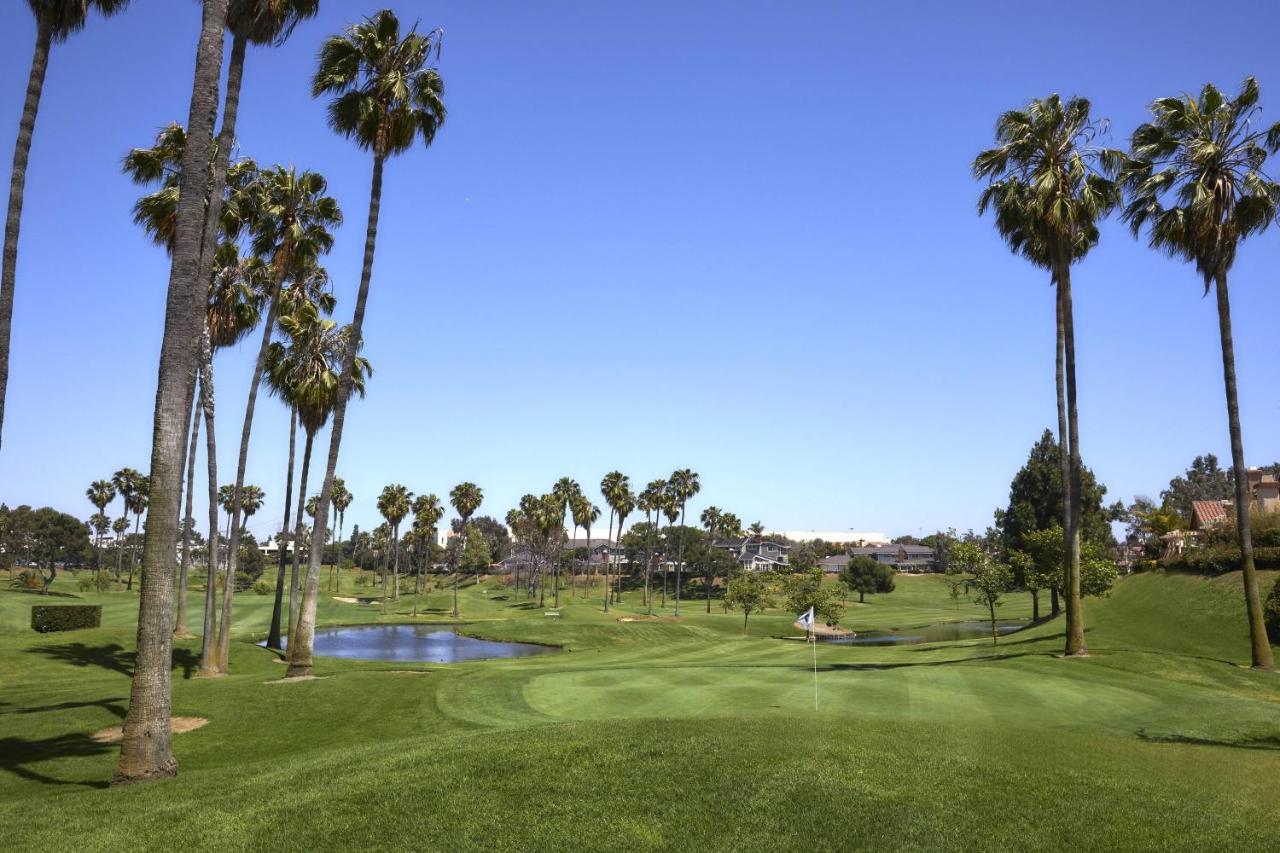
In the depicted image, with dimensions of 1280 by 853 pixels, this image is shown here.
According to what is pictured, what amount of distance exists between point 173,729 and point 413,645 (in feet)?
155

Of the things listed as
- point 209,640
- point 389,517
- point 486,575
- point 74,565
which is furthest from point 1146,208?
point 74,565

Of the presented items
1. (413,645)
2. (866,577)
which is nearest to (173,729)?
(413,645)

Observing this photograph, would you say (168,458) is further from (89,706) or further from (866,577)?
(866,577)

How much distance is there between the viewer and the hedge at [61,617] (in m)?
41.9

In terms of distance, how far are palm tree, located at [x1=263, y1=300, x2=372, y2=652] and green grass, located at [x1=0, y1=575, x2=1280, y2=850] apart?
14076 mm

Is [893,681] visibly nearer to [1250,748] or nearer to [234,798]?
[1250,748]

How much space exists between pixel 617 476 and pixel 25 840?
339 feet

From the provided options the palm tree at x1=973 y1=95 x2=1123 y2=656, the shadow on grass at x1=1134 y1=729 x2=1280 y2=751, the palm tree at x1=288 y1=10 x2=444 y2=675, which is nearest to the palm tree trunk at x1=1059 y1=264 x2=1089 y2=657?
the palm tree at x1=973 y1=95 x2=1123 y2=656

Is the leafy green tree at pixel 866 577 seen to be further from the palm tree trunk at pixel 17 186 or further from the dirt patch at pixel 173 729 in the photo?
the palm tree trunk at pixel 17 186

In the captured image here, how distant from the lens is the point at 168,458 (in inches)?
597

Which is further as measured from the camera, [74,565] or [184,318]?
[74,565]

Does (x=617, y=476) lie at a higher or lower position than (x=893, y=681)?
higher

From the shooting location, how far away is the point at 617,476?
11331 centimetres

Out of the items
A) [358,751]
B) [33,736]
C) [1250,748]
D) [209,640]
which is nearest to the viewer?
[358,751]
